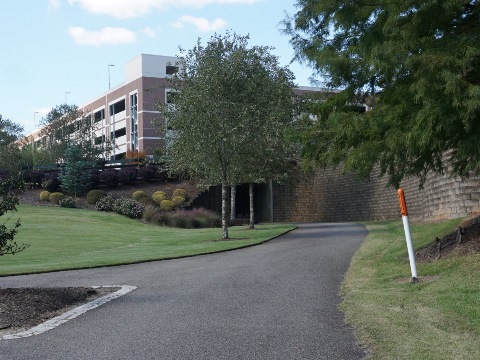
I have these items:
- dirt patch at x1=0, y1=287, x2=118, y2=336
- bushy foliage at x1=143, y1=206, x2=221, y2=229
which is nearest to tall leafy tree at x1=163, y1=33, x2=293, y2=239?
bushy foliage at x1=143, y1=206, x2=221, y2=229

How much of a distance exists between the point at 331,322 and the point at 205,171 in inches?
882

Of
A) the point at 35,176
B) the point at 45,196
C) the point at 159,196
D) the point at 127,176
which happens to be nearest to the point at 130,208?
the point at 159,196

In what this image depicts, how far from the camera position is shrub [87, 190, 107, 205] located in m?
45.1

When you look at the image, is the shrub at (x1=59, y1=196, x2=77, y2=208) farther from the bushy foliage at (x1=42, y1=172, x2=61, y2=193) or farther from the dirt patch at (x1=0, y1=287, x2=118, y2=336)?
the dirt patch at (x1=0, y1=287, x2=118, y2=336)

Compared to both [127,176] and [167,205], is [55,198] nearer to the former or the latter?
[127,176]

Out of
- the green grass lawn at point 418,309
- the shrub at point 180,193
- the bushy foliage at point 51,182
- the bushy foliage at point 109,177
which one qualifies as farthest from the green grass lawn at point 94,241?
the green grass lawn at point 418,309

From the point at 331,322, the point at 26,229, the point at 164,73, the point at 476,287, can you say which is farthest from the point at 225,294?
the point at 164,73

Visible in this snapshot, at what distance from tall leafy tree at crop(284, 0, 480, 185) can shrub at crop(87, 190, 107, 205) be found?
1304 inches

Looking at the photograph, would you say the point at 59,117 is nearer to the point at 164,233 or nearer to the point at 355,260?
the point at 164,233

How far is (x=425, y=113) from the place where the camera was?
10047 mm

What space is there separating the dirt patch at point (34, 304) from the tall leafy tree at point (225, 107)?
1550 cm

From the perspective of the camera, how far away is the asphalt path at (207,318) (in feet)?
21.4

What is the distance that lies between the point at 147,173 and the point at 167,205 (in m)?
5.14

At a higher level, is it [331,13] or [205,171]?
[331,13]
